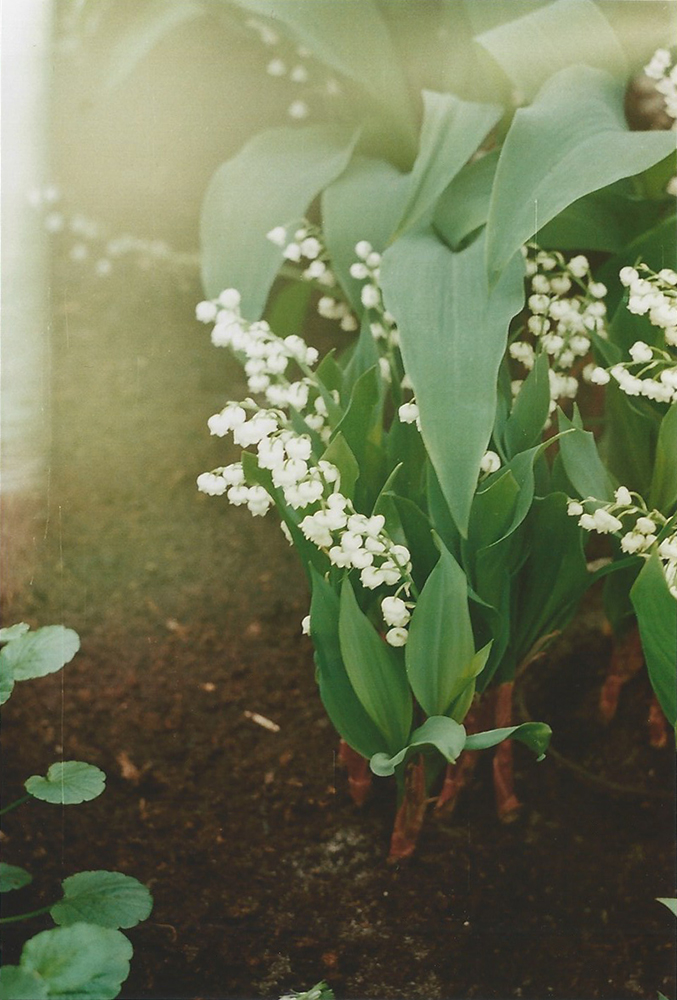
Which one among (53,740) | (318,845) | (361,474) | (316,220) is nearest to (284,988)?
(318,845)

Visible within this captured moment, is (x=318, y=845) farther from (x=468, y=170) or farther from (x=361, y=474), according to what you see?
(x=468, y=170)

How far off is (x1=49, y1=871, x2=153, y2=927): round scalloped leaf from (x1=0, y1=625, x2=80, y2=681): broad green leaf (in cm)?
19

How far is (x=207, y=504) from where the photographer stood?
1.08 metres

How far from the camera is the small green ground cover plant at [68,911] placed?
58cm

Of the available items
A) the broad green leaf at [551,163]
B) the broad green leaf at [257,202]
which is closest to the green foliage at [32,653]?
the broad green leaf at [257,202]

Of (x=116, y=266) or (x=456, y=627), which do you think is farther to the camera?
(x=116, y=266)

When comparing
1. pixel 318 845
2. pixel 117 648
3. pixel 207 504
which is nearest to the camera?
pixel 318 845

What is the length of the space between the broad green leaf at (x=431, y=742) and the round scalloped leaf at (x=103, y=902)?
0.23 meters

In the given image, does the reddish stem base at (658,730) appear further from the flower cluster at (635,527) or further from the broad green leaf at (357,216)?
the broad green leaf at (357,216)

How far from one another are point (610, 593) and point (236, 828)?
1.48 ft

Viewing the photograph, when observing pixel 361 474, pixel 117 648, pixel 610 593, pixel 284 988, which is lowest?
pixel 284 988

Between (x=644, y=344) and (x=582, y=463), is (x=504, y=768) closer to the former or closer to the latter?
(x=582, y=463)

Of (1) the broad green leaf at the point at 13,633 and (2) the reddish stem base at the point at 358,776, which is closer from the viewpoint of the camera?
(1) the broad green leaf at the point at 13,633

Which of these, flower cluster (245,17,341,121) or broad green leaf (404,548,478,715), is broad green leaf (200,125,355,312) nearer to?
flower cluster (245,17,341,121)
